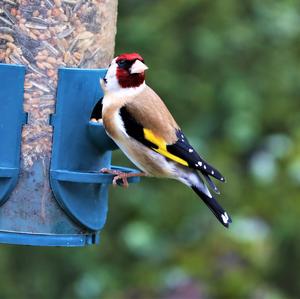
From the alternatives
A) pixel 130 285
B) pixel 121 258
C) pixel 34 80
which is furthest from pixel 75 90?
pixel 121 258

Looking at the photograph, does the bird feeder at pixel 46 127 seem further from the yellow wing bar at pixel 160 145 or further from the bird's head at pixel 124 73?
the yellow wing bar at pixel 160 145

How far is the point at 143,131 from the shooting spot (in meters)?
5.02

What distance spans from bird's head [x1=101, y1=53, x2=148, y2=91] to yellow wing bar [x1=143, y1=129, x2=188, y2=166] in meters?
0.23

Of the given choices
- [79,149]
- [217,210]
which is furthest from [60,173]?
[217,210]

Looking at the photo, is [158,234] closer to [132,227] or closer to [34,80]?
[132,227]

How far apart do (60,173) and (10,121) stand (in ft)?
1.00

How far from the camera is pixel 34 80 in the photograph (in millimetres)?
4977

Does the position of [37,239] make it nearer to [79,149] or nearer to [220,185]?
[79,149]

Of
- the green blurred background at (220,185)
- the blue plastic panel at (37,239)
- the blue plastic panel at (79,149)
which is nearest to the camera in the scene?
the blue plastic panel at (37,239)

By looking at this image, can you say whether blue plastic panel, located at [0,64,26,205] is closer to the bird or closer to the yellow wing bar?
the bird

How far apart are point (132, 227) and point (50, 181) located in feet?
7.54

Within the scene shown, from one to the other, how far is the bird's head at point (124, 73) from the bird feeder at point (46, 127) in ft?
0.27

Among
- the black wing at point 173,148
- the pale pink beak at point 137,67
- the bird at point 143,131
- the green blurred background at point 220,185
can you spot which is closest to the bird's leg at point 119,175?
the bird at point 143,131

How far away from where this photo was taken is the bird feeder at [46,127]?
4914 millimetres
